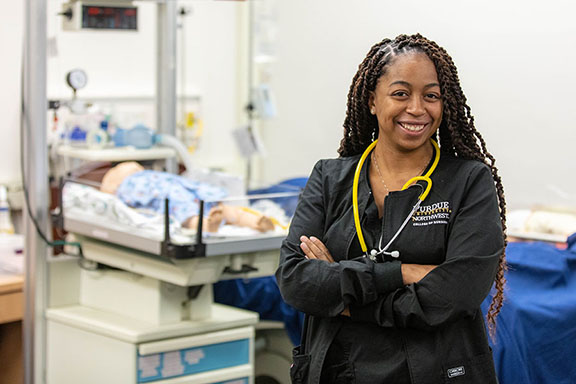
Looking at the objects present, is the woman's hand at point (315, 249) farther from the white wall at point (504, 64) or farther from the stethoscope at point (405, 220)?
the white wall at point (504, 64)

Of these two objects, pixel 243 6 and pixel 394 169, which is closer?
pixel 394 169

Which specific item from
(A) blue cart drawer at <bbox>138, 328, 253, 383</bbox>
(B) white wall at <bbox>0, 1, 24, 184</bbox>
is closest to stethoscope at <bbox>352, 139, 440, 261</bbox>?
(A) blue cart drawer at <bbox>138, 328, 253, 383</bbox>

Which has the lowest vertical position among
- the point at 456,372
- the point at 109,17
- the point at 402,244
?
the point at 456,372

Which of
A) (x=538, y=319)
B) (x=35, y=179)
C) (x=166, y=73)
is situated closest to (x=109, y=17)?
(x=166, y=73)

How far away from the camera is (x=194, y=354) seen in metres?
3.20

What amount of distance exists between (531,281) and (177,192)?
4.57 ft

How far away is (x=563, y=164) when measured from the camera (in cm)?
369

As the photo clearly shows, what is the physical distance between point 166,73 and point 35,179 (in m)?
1.00

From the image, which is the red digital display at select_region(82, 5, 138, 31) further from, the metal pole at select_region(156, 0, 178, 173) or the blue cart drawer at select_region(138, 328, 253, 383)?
the blue cart drawer at select_region(138, 328, 253, 383)

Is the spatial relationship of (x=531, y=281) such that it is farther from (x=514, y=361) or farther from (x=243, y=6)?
(x=243, y=6)

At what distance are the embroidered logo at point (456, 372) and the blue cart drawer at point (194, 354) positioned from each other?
1.65 m

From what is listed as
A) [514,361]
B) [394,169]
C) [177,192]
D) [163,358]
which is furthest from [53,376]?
[394,169]

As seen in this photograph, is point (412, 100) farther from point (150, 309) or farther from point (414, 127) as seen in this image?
point (150, 309)

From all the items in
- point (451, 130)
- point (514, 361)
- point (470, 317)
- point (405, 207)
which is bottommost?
point (514, 361)
